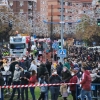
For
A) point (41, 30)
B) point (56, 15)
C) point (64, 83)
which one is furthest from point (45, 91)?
point (56, 15)

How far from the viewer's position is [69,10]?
15288 cm

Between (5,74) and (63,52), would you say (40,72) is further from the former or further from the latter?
(63,52)

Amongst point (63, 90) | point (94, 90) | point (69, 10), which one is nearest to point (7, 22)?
point (69, 10)

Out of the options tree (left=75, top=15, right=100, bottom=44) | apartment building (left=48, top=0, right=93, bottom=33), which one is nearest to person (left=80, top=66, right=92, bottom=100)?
tree (left=75, top=15, right=100, bottom=44)

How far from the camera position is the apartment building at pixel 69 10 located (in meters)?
127

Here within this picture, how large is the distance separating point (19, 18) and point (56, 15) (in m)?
51.0

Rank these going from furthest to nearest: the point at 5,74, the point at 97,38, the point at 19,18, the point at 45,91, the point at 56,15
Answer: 1. the point at 56,15
2. the point at 19,18
3. the point at 97,38
4. the point at 5,74
5. the point at 45,91

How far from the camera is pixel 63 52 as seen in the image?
117 ft

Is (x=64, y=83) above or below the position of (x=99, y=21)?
below

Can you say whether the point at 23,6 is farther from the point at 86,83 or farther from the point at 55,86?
the point at 86,83

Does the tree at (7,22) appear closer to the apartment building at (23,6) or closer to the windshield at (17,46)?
the windshield at (17,46)

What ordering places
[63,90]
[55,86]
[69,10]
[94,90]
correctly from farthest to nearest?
[69,10] < [94,90] < [63,90] < [55,86]

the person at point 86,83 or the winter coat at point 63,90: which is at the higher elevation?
the person at point 86,83

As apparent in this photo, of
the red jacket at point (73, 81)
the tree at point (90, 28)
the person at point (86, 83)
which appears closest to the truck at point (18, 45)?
the tree at point (90, 28)
